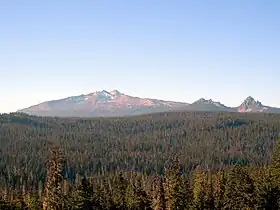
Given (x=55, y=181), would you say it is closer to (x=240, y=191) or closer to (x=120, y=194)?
(x=240, y=191)

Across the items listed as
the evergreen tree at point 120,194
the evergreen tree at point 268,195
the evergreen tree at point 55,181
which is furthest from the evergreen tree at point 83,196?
the evergreen tree at point 268,195

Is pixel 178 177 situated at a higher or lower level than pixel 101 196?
higher

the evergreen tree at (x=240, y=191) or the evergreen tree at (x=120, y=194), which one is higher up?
the evergreen tree at (x=240, y=191)

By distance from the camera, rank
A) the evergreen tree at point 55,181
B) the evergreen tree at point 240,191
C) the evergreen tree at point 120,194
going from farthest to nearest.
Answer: the evergreen tree at point 120,194, the evergreen tree at point 240,191, the evergreen tree at point 55,181

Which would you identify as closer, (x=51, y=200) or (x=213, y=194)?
(x=51, y=200)

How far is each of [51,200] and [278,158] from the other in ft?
141

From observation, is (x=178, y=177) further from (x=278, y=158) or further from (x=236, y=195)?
(x=278, y=158)

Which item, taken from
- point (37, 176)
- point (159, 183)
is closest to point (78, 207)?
point (159, 183)

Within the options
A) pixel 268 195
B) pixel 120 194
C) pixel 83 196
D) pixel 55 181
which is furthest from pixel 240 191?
pixel 55 181

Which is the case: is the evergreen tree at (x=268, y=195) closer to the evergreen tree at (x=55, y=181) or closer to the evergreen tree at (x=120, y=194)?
the evergreen tree at (x=120, y=194)

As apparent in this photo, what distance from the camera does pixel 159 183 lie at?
203 feet

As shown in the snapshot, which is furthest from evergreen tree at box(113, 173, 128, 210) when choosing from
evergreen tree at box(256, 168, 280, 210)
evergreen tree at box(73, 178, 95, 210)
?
evergreen tree at box(256, 168, 280, 210)

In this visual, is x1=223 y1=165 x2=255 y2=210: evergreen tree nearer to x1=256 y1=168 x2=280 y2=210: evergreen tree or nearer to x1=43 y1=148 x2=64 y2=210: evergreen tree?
x1=256 y1=168 x2=280 y2=210: evergreen tree

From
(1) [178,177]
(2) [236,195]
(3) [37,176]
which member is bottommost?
(3) [37,176]
